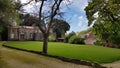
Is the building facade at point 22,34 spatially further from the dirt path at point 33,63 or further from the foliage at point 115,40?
the dirt path at point 33,63

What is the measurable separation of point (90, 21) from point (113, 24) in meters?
2.90

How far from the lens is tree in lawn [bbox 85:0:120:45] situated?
25.0 metres

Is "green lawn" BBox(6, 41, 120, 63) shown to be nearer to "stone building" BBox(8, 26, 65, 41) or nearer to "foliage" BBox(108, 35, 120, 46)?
A: "foliage" BBox(108, 35, 120, 46)

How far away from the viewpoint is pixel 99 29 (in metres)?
28.5

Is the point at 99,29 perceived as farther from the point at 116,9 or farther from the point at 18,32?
the point at 18,32

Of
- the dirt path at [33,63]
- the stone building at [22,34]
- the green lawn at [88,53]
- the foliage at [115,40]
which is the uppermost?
the stone building at [22,34]

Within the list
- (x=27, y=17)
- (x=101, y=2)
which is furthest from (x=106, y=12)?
(x=27, y=17)

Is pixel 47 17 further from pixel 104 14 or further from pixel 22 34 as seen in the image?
pixel 22 34

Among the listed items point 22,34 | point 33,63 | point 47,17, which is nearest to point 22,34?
point 22,34

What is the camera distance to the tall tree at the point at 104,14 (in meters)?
24.9

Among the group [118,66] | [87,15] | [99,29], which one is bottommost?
[118,66]

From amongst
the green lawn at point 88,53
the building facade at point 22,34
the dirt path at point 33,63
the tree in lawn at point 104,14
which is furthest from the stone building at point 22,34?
the dirt path at point 33,63

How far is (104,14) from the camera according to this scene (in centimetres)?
2628

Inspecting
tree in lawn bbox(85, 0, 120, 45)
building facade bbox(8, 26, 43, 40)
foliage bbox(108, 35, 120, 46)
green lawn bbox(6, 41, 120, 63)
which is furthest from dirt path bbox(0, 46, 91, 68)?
building facade bbox(8, 26, 43, 40)
